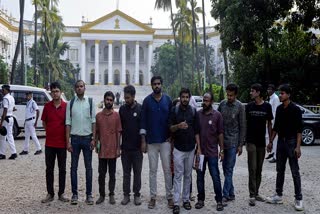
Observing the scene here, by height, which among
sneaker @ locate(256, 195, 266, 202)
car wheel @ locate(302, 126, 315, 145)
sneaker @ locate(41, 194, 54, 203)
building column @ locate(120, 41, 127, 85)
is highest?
building column @ locate(120, 41, 127, 85)

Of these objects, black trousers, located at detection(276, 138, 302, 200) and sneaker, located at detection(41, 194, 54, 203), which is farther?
sneaker, located at detection(41, 194, 54, 203)

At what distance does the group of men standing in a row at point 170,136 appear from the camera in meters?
7.05

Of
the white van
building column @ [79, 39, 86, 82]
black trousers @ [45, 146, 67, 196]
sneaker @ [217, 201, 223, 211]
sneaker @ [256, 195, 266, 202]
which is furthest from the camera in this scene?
building column @ [79, 39, 86, 82]

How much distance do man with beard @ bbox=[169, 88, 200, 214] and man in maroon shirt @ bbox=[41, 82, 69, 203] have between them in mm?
1740

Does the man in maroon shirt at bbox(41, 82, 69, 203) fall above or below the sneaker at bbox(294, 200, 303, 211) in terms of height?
above

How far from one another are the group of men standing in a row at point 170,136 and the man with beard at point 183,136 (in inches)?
0.6

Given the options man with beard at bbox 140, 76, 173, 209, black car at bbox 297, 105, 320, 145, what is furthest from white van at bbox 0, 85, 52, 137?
man with beard at bbox 140, 76, 173, 209

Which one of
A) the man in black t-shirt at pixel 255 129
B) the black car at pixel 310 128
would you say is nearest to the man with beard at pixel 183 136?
the man in black t-shirt at pixel 255 129

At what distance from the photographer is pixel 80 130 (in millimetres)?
7348

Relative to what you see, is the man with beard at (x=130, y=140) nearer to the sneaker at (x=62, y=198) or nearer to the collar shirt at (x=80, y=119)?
the collar shirt at (x=80, y=119)

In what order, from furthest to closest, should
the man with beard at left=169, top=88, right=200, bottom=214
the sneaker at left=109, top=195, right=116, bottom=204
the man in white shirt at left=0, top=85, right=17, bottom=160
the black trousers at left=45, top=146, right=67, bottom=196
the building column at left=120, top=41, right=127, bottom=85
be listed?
the building column at left=120, top=41, right=127, bottom=85 → the man in white shirt at left=0, top=85, right=17, bottom=160 → the black trousers at left=45, top=146, right=67, bottom=196 → the sneaker at left=109, top=195, right=116, bottom=204 → the man with beard at left=169, top=88, right=200, bottom=214

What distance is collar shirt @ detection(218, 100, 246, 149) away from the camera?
7.32m

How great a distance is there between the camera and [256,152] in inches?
295

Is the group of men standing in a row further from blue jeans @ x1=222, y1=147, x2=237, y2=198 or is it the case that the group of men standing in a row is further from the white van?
the white van
